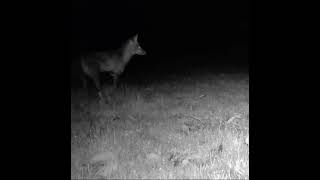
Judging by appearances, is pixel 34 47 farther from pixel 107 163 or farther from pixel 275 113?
pixel 275 113

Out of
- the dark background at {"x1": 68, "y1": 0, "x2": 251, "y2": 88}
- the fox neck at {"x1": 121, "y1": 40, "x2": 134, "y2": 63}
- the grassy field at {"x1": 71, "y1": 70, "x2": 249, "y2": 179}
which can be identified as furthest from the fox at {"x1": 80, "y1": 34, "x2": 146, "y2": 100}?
the dark background at {"x1": 68, "y1": 0, "x2": 251, "y2": 88}

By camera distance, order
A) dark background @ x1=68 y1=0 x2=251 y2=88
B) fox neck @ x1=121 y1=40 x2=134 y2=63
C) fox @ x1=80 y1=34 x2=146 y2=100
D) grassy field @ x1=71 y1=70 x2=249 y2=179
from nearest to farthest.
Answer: grassy field @ x1=71 y1=70 x2=249 y2=179 < fox @ x1=80 y1=34 x2=146 y2=100 < fox neck @ x1=121 y1=40 x2=134 y2=63 < dark background @ x1=68 y1=0 x2=251 y2=88

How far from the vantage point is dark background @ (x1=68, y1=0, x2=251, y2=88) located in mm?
29938

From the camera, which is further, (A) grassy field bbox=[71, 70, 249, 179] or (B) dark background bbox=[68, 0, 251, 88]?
(B) dark background bbox=[68, 0, 251, 88]

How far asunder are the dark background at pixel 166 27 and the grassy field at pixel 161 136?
15.6 m

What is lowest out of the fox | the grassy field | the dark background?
the grassy field

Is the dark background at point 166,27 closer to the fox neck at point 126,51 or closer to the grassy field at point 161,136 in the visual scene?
the fox neck at point 126,51

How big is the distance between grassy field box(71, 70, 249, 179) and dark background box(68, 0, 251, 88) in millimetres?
15635

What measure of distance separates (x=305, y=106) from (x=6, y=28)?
141 inches

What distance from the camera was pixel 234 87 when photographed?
12711 mm

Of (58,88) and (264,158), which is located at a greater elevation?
(58,88)

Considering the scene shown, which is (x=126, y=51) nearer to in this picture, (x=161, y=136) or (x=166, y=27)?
(x=161, y=136)

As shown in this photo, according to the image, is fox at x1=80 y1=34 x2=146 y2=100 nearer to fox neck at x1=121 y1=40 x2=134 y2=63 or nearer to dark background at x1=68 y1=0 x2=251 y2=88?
fox neck at x1=121 y1=40 x2=134 y2=63

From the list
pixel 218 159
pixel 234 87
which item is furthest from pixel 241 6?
pixel 218 159
